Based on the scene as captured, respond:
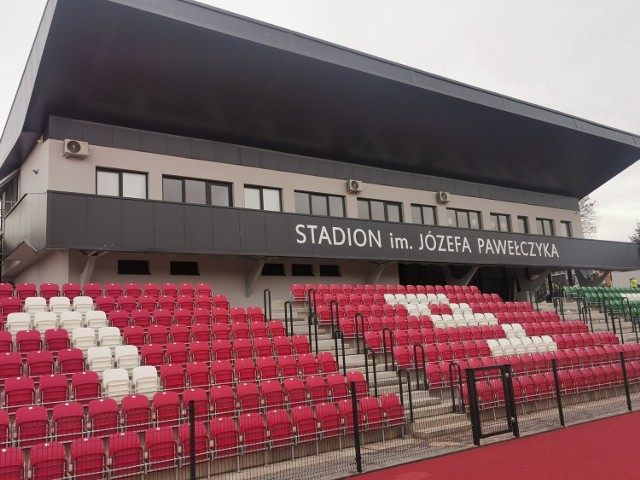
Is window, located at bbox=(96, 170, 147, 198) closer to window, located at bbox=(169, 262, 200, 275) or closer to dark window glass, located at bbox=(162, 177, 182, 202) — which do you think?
dark window glass, located at bbox=(162, 177, 182, 202)

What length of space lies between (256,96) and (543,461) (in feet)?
41.5

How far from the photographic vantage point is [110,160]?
15203mm

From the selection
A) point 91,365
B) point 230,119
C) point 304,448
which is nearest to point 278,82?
point 230,119

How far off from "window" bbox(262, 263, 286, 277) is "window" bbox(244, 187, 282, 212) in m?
1.84

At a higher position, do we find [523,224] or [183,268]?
[523,224]

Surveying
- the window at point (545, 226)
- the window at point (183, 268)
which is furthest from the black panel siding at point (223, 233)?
the window at point (545, 226)

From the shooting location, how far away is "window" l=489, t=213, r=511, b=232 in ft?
80.2

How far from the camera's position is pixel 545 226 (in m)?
26.7

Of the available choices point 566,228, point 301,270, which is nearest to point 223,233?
point 301,270

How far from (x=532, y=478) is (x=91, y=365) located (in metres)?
7.01

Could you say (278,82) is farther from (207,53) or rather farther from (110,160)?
(110,160)

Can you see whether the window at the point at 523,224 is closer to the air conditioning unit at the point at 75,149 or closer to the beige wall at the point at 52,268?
the air conditioning unit at the point at 75,149

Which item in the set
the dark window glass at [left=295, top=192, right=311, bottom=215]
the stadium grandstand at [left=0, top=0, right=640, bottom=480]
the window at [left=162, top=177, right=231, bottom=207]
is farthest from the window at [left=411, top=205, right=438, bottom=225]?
the window at [left=162, top=177, right=231, bottom=207]

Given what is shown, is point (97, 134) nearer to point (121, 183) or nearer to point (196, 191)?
point (121, 183)
